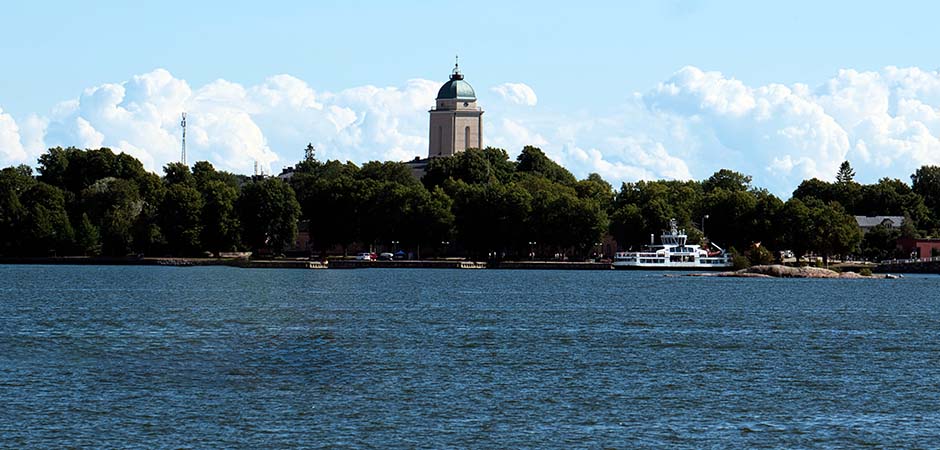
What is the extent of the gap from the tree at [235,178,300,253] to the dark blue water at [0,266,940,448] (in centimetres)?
8651

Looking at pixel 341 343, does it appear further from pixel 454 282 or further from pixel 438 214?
pixel 438 214

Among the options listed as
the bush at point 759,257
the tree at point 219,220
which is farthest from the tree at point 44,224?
the bush at point 759,257

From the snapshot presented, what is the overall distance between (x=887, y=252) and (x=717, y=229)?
1010 inches

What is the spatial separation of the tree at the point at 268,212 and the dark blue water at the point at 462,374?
284 ft

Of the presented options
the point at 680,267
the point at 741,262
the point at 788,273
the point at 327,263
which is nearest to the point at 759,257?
the point at 741,262

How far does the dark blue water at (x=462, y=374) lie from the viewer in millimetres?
37375

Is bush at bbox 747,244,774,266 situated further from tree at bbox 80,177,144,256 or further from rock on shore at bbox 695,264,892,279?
tree at bbox 80,177,144,256

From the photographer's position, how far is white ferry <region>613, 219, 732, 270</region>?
577ft

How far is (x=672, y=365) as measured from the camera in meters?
52.9

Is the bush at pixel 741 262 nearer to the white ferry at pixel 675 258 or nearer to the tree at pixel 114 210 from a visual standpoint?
the white ferry at pixel 675 258

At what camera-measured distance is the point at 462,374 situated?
49.2 m

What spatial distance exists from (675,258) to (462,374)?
130 m

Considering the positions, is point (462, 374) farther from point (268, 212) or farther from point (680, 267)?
point (268, 212)

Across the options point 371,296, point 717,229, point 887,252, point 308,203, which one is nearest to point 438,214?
point 308,203
